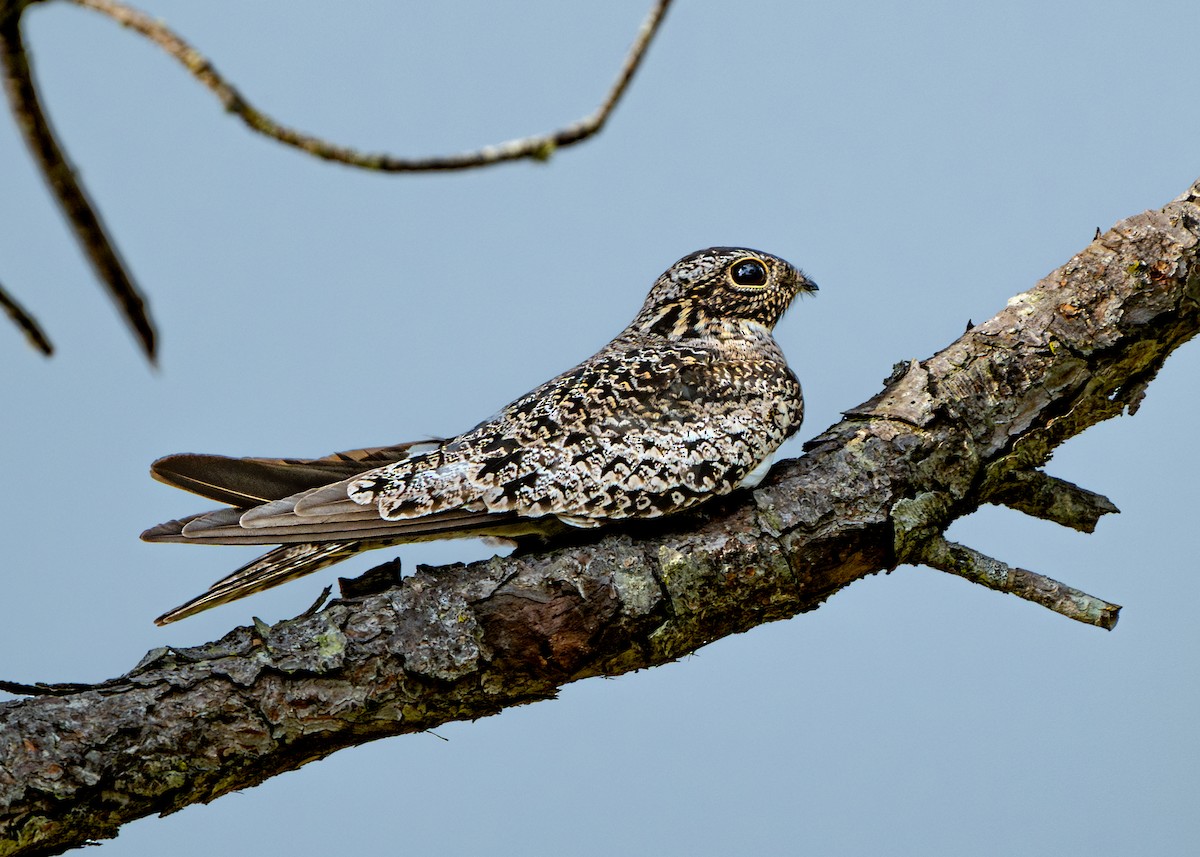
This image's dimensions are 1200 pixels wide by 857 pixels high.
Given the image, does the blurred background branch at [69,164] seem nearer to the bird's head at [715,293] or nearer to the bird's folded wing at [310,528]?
the bird's folded wing at [310,528]

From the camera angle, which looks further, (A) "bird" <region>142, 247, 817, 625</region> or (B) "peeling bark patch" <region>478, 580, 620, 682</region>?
(A) "bird" <region>142, 247, 817, 625</region>

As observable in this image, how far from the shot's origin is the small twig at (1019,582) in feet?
11.0

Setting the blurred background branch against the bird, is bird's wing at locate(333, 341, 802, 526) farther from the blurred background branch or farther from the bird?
the blurred background branch

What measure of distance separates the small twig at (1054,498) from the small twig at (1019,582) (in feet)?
1.12

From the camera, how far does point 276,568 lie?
143 inches

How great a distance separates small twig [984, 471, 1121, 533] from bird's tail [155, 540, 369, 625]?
6.25 feet

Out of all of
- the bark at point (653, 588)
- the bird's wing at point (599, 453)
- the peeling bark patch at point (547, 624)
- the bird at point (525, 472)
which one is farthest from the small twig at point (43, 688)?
the peeling bark patch at point (547, 624)

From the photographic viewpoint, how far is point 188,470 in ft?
11.8

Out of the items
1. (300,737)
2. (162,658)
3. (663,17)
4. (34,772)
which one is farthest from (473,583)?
(663,17)

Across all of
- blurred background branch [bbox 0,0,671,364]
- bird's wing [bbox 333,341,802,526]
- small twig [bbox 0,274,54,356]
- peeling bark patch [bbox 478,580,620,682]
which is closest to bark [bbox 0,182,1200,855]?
peeling bark patch [bbox 478,580,620,682]

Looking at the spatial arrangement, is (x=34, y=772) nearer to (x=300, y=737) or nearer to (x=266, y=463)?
(x=300, y=737)

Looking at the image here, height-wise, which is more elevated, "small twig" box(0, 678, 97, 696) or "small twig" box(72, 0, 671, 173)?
"small twig" box(72, 0, 671, 173)

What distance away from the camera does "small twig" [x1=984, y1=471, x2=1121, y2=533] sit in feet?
12.5

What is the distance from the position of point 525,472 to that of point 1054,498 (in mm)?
1611
